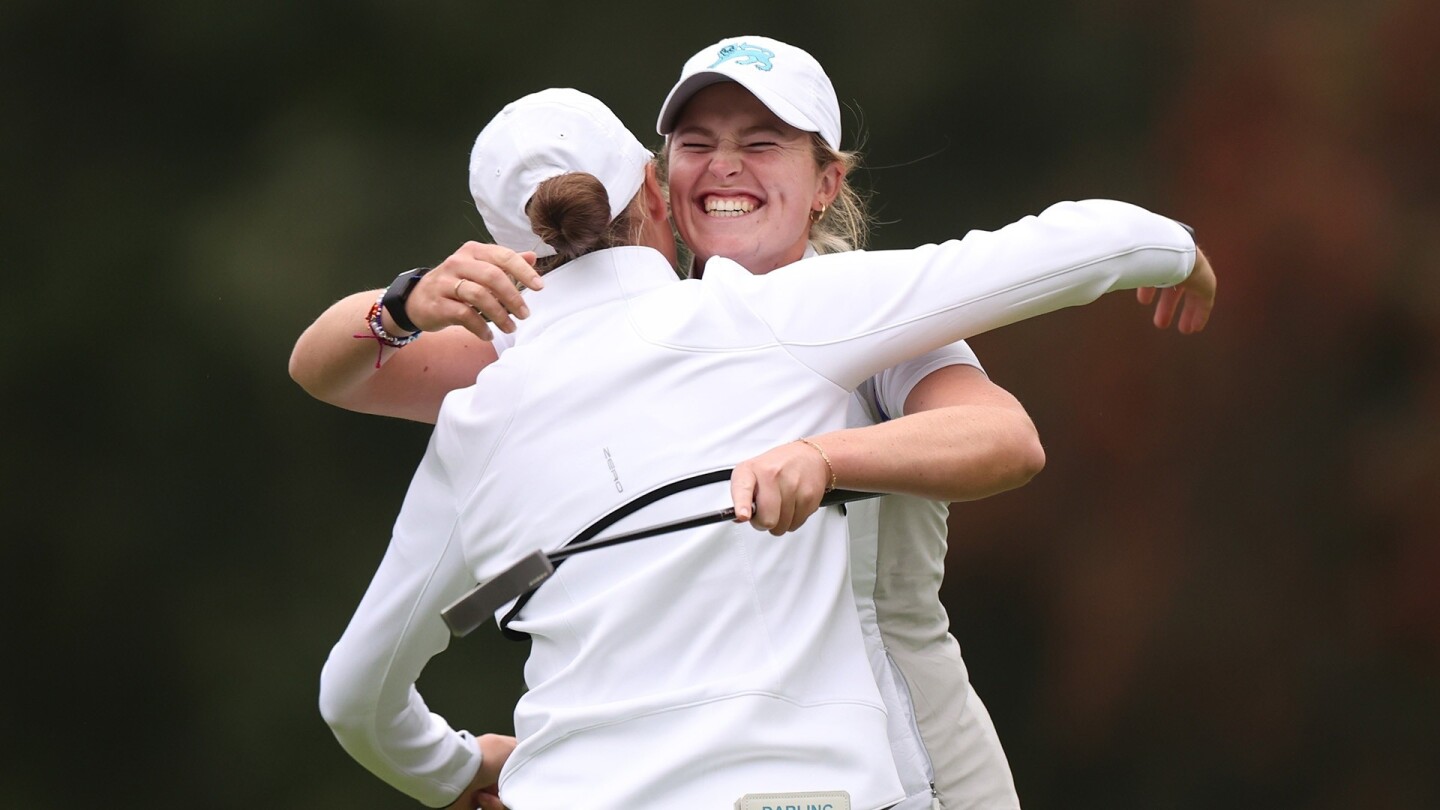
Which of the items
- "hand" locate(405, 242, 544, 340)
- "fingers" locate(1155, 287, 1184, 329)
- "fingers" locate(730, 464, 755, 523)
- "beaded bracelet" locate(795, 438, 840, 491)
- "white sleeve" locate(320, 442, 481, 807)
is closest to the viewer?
"fingers" locate(730, 464, 755, 523)

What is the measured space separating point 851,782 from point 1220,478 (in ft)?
7.23

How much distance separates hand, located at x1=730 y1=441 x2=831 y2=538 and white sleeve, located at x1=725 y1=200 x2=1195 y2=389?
0.66 feet

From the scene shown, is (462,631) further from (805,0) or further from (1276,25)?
(1276,25)

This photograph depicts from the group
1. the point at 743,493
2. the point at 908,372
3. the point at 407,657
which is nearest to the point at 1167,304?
the point at 908,372

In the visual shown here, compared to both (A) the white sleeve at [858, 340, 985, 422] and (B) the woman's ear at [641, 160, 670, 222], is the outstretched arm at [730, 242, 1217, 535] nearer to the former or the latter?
(A) the white sleeve at [858, 340, 985, 422]

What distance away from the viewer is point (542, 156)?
194 cm

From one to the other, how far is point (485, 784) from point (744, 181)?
895 mm

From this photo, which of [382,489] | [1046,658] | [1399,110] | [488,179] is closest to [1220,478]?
[1046,658]

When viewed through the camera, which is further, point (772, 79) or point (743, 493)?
point (772, 79)

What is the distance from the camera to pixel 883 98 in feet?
12.3

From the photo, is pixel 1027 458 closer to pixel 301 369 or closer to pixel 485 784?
pixel 301 369

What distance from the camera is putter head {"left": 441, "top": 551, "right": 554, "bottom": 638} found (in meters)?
1.66

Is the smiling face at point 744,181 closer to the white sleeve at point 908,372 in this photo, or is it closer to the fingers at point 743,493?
the white sleeve at point 908,372

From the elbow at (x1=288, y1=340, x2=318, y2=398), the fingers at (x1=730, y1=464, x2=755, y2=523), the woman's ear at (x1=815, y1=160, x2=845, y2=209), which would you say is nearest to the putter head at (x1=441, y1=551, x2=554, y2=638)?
the fingers at (x1=730, y1=464, x2=755, y2=523)
